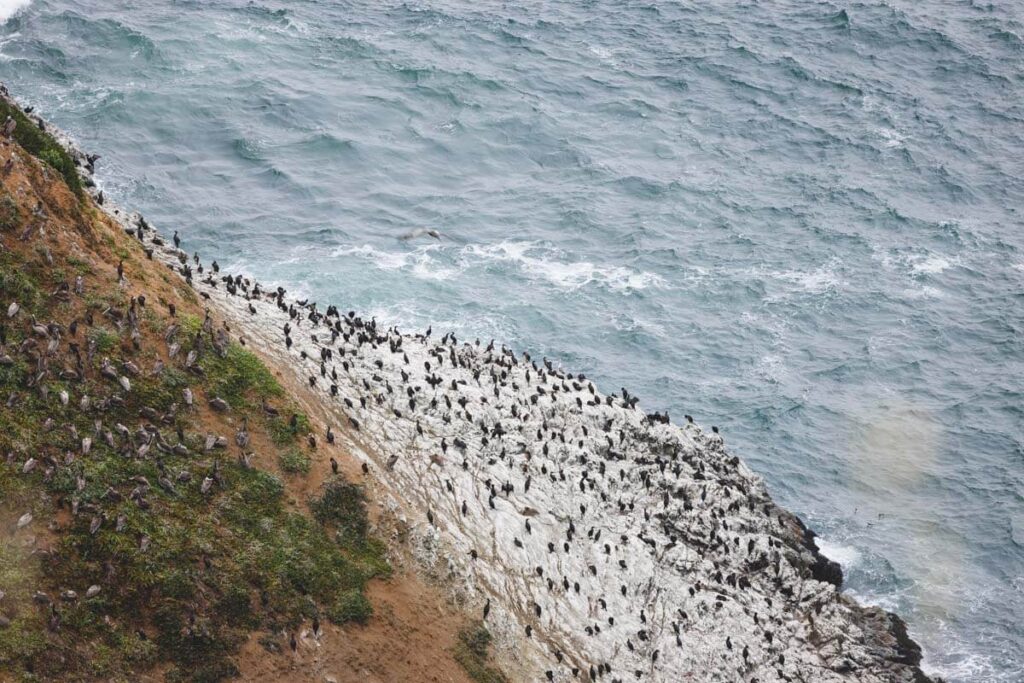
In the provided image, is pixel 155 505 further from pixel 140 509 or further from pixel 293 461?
pixel 293 461

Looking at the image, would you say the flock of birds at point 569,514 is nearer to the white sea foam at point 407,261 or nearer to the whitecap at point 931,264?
the white sea foam at point 407,261

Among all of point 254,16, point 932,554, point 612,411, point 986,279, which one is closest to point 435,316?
point 612,411

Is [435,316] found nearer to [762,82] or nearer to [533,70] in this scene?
[533,70]

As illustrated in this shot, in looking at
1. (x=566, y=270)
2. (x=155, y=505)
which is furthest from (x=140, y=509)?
(x=566, y=270)

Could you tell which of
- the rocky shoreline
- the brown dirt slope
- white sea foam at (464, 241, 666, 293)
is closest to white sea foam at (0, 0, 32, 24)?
white sea foam at (464, 241, 666, 293)

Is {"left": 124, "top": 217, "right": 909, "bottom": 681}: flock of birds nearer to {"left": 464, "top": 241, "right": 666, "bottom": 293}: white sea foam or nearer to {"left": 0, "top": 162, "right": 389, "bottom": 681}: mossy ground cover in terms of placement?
{"left": 0, "top": 162, "right": 389, "bottom": 681}: mossy ground cover

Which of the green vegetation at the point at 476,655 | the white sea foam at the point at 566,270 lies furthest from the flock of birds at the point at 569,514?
the white sea foam at the point at 566,270
